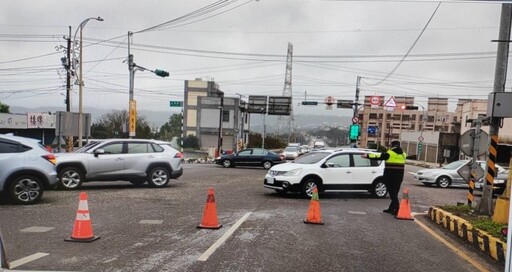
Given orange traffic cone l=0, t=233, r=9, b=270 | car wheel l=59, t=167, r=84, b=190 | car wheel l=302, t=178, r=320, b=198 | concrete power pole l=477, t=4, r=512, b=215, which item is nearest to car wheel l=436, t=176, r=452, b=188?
car wheel l=302, t=178, r=320, b=198

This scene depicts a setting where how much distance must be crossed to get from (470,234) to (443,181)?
44.3ft

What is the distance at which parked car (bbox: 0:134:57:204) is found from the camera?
9.77 meters

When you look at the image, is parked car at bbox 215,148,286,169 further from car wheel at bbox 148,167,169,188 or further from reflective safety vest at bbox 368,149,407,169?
reflective safety vest at bbox 368,149,407,169

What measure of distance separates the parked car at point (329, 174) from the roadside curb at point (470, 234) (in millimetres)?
3416

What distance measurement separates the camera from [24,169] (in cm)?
996

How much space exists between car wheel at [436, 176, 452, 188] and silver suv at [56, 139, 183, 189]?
12.4 metres

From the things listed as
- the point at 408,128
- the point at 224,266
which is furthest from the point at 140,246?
the point at 408,128

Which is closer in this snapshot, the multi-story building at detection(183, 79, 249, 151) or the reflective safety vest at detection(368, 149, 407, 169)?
the reflective safety vest at detection(368, 149, 407, 169)

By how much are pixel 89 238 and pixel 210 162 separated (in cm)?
2963

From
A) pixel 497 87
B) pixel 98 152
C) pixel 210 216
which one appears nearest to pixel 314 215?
pixel 210 216

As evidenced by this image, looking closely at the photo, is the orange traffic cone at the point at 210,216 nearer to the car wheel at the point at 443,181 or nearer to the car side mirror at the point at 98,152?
the car side mirror at the point at 98,152

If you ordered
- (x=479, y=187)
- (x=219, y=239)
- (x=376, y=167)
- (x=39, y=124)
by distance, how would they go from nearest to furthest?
(x=219, y=239) < (x=376, y=167) < (x=479, y=187) < (x=39, y=124)

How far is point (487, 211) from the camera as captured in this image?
995 centimetres

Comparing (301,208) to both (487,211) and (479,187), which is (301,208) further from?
(479,187)
